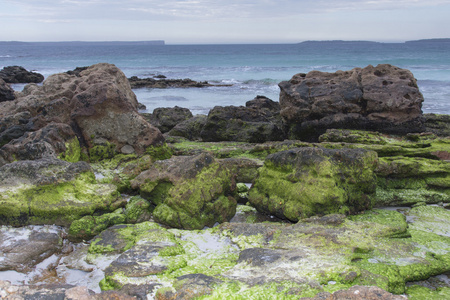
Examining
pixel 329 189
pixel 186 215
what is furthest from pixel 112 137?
pixel 329 189

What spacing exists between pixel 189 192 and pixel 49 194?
198cm

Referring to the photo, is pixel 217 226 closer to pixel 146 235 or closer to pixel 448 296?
pixel 146 235

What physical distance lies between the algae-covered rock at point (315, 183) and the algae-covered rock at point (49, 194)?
7.74ft

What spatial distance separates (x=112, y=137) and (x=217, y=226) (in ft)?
11.4

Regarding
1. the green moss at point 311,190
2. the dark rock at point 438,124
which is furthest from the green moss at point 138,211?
the dark rock at point 438,124

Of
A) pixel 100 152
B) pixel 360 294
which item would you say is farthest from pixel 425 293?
pixel 100 152

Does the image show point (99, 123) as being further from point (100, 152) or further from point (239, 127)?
point (239, 127)

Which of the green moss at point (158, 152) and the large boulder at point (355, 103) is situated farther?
the large boulder at point (355, 103)

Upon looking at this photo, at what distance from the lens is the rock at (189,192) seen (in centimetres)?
519

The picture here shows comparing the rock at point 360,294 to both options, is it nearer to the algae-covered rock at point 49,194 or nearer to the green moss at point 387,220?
the green moss at point 387,220

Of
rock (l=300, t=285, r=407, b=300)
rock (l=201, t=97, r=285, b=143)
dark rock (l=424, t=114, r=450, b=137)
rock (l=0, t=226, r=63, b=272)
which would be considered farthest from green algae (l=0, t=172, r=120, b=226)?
dark rock (l=424, t=114, r=450, b=137)

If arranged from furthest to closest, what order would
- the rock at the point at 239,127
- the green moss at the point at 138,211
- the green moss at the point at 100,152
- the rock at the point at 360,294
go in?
the rock at the point at 239,127 → the green moss at the point at 100,152 → the green moss at the point at 138,211 → the rock at the point at 360,294

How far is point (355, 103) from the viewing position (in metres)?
9.23

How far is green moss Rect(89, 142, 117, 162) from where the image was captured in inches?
285
